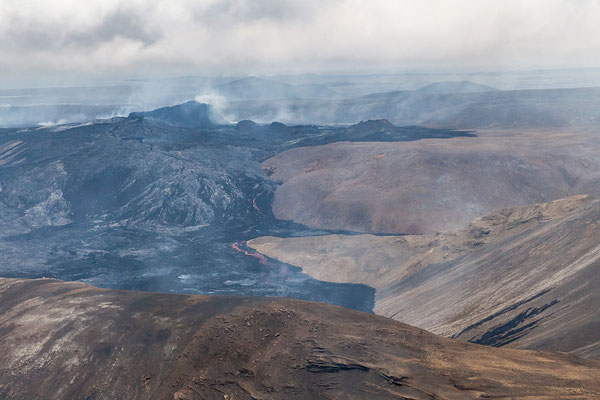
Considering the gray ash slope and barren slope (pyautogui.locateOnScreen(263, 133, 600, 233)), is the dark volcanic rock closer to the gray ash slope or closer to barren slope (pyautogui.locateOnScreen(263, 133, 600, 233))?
the gray ash slope

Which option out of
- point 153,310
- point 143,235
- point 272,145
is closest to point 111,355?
point 153,310

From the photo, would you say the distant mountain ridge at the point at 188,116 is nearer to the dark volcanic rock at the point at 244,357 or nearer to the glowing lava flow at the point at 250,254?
the glowing lava flow at the point at 250,254

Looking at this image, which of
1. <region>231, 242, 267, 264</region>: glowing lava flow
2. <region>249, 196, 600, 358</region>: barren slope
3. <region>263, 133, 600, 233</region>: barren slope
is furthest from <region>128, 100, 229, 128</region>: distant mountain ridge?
<region>249, 196, 600, 358</region>: barren slope

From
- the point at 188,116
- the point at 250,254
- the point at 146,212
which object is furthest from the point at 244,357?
the point at 188,116

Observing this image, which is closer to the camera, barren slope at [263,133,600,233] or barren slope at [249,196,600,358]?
barren slope at [249,196,600,358]

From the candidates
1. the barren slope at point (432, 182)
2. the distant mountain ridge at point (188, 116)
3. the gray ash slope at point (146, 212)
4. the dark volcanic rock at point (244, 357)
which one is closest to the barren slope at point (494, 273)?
the gray ash slope at point (146, 212)

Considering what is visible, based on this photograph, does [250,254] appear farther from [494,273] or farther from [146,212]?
[494,273]
